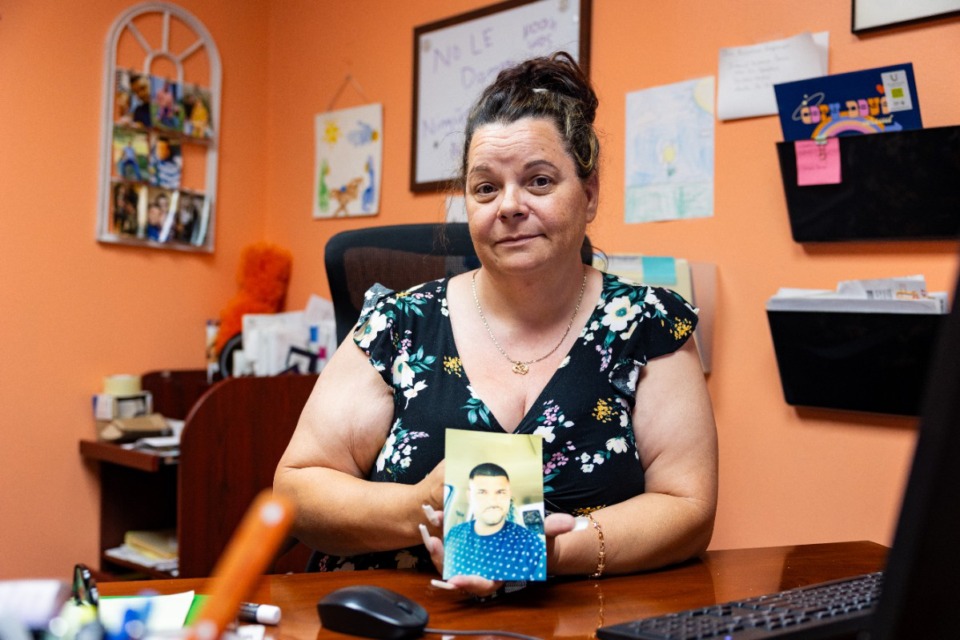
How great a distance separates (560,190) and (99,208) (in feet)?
6.01

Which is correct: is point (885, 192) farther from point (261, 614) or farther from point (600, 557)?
point (261, 614)

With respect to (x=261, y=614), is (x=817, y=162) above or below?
above

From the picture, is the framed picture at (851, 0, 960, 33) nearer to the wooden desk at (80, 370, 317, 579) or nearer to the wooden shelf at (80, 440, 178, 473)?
the wooden desk at (80, 370, 317, 579)

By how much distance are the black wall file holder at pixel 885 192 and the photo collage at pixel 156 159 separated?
186 cm

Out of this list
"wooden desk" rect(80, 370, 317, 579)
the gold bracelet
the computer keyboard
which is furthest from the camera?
"wooden desk" rect(80, 370, 317, 579)

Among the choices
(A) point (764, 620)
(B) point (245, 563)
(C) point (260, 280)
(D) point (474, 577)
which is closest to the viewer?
(B) point (245, 563)

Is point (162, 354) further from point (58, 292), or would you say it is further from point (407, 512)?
point (407, 512)

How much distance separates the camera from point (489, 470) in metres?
0.86

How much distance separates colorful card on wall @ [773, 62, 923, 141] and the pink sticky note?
2 centimetres

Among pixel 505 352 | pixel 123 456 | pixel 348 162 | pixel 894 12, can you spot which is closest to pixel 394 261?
pixel 505 352

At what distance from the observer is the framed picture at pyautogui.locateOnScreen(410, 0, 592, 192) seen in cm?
226

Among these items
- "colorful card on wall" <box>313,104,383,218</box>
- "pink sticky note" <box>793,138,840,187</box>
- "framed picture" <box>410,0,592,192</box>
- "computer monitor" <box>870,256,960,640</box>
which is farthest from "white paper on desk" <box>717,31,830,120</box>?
"computer monitor" <box>870,256,960,640</box>

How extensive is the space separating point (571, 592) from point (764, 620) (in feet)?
0.91

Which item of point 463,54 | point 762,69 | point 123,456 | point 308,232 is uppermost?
point 463,54
